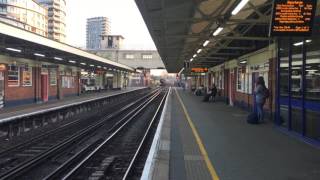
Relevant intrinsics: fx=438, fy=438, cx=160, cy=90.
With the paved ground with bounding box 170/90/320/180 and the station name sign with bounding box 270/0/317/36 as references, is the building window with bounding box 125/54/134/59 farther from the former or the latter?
the station name sign with bounding box 270/0/317/36

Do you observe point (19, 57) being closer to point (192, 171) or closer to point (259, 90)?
point (259, 90)

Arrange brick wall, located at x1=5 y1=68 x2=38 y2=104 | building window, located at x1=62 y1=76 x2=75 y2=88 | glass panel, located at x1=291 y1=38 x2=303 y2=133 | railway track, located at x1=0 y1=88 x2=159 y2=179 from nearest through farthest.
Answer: railway track, located at x1=0 y1=88 x2=159 y2=179
glass panel, located at x1=291 y1=38 x2=303 y2=133
brick wall, located at x1=5 y1=68 x2=38 y2=104
building window, located at x1=62 y1=76 x2=75 y2=88

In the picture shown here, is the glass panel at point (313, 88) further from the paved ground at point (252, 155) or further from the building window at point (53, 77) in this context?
the building window at point (53, 77)

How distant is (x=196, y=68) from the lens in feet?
136

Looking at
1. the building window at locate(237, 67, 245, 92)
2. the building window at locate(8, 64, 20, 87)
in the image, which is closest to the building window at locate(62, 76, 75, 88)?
the building window at locate(8, 64, 20, 87)

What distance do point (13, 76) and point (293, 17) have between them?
20.6 meters

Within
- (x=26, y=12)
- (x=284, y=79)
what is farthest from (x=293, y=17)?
(x=26, y=12)

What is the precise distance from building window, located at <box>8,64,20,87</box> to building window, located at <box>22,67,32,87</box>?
2.77 ft

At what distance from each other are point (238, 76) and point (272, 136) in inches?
511

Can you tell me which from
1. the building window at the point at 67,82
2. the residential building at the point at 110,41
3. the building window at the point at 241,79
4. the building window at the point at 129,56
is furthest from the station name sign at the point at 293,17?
the residential building at the point at 110,41

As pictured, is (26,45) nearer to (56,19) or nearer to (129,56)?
(129,56)

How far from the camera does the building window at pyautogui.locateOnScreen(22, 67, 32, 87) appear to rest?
91.9ft

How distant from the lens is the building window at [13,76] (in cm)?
2595

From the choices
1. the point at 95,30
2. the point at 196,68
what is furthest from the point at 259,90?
the point at 95,30
